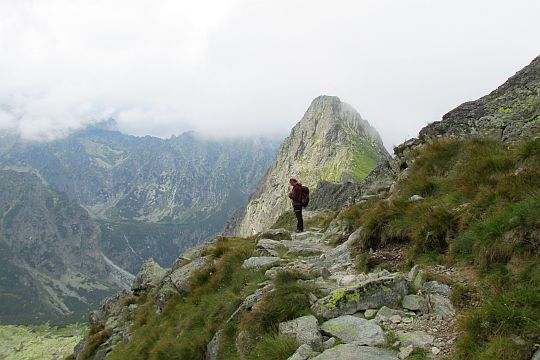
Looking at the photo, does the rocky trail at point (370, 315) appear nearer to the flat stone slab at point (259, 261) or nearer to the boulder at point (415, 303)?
the boulder at point (415, 303)

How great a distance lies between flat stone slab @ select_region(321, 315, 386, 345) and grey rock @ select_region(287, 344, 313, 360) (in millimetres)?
762

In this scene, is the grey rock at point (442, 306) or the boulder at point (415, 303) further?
the boulder at point (415, 303)

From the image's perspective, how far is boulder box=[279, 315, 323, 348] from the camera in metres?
9.26

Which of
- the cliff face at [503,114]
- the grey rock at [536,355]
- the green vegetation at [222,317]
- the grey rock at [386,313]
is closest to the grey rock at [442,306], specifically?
the grey rock at [386,313]

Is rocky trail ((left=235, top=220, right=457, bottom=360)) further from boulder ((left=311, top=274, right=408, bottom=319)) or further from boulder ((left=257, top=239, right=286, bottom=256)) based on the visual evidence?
boulder ((left=257, top=239, right=286, bottom=256))

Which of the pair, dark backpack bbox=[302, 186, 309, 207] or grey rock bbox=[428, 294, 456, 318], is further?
dark backpack bbox=[302, 186, 309, 207]

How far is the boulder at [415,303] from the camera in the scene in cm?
951

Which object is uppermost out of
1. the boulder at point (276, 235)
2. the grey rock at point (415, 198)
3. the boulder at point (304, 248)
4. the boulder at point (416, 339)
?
the grey rock at point (415, 198)

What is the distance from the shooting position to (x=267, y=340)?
9.62 meters

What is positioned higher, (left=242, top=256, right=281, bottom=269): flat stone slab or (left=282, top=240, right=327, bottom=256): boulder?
(left=242, top=256, right=281, bottom=269): flat stone slab

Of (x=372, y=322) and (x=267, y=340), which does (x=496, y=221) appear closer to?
(x=372, y=322)

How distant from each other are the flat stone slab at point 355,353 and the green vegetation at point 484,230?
1.39m

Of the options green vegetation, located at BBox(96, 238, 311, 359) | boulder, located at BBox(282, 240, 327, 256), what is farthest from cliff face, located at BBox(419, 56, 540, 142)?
green vegetation, located at BBox(96, 238, 311, 359)

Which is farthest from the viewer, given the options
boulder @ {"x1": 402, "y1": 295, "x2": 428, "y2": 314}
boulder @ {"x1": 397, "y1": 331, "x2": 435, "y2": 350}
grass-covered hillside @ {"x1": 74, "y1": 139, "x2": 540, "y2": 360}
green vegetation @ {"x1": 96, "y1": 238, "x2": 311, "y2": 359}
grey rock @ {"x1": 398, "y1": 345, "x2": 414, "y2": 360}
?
green vegetation @ {"x1": 96, "y1": 238, "x2": 311, "y2": 359}
